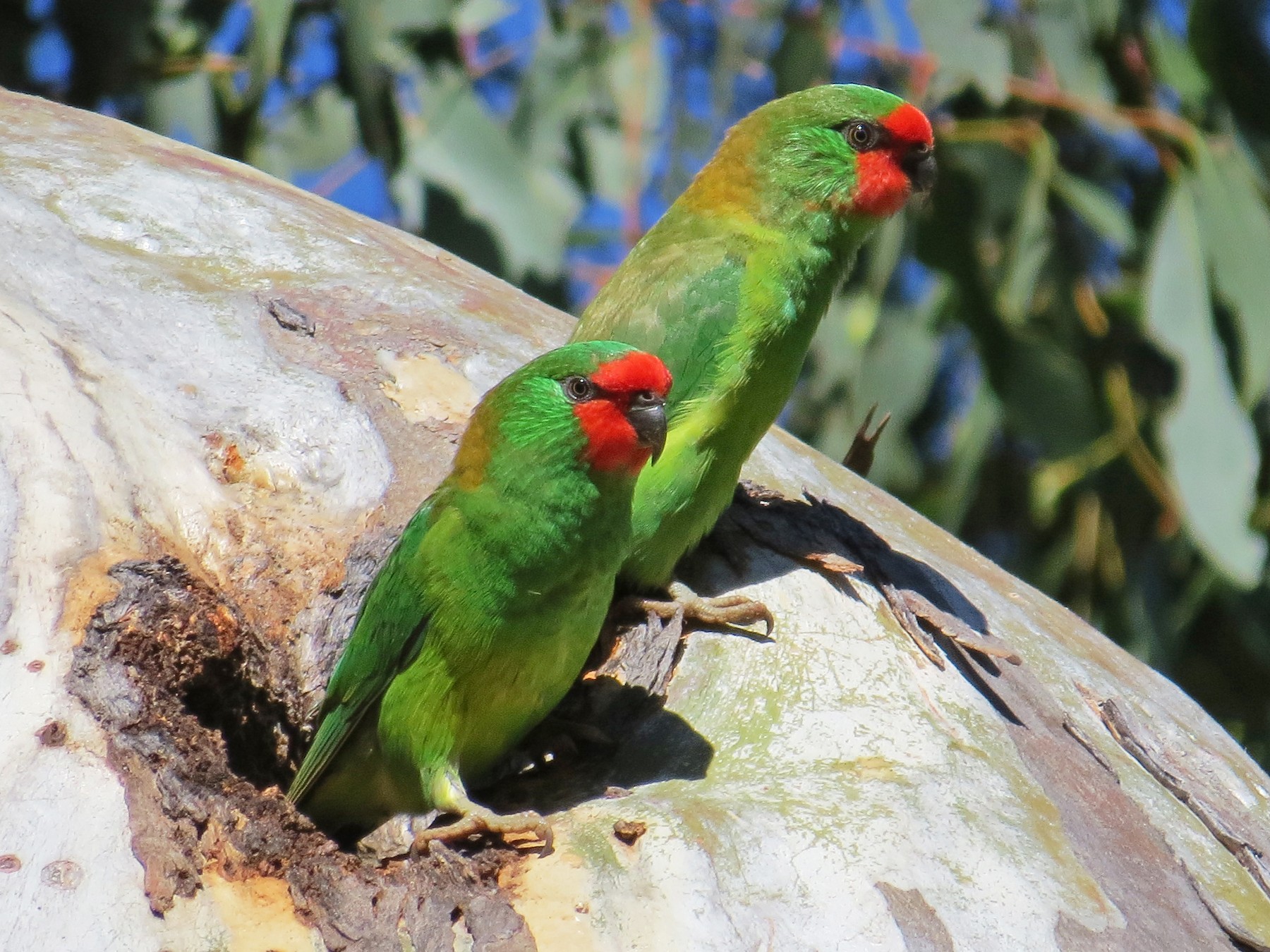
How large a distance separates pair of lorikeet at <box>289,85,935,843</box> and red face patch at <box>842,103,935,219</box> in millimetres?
144

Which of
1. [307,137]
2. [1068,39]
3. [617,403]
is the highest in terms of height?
[1068,39]

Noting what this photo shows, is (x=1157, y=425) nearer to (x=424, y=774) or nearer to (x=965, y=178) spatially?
(x=965, y=178)

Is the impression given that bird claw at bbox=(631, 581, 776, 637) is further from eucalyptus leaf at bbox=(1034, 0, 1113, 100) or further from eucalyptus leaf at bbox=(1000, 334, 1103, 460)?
eucalyptus leaf at bbox=(1034, 0, 1113, 100)

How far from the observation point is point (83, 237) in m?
3.16

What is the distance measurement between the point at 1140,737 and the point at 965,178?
8.59 feet

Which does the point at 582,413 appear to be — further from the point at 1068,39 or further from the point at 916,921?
the point at 1068,39

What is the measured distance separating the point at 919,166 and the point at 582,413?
1230 mm

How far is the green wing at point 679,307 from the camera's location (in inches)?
128

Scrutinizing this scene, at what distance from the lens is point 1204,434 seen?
15.9 ft

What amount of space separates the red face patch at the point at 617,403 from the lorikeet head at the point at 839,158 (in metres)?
0.82

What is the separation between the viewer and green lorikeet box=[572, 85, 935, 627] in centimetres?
316

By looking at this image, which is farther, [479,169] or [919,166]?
[479,169]

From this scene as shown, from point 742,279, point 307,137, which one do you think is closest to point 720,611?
point 742,279

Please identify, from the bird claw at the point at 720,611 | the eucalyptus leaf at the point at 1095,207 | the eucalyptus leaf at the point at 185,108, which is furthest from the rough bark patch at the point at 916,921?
the eucalyptus leaf at the point at 185,108
